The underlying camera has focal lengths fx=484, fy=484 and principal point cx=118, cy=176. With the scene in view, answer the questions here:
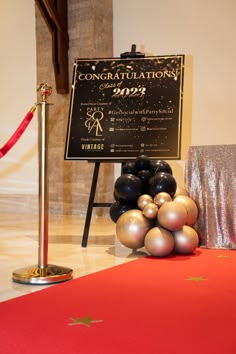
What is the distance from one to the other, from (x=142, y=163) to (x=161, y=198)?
0.37 metres

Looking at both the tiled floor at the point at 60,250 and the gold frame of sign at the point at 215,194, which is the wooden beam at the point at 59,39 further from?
the gold frame of sign at the point at 215,194

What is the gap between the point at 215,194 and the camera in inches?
132

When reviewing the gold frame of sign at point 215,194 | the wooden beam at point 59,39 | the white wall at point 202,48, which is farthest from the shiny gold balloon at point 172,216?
the wooden beam at point 59,39

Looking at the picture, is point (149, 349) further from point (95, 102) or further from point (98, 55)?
point (98, 55)

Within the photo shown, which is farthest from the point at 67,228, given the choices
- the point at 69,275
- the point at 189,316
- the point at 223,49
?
the point at 189,316

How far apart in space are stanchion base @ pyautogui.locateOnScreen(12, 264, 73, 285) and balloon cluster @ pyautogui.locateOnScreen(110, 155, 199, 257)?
2.18ft

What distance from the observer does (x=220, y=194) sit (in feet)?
11.0

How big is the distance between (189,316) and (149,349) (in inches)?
15.1

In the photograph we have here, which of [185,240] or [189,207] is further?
[189,207]

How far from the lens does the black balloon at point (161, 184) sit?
10.5 feet

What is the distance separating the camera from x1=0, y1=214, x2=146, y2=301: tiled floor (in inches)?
104

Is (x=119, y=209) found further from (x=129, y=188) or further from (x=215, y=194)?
(x=215, y=194)

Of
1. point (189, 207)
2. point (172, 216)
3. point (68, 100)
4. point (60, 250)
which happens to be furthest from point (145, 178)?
point (68, 100)

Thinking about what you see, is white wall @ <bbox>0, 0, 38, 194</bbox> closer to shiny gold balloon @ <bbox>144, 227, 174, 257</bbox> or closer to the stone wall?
the stone wall
